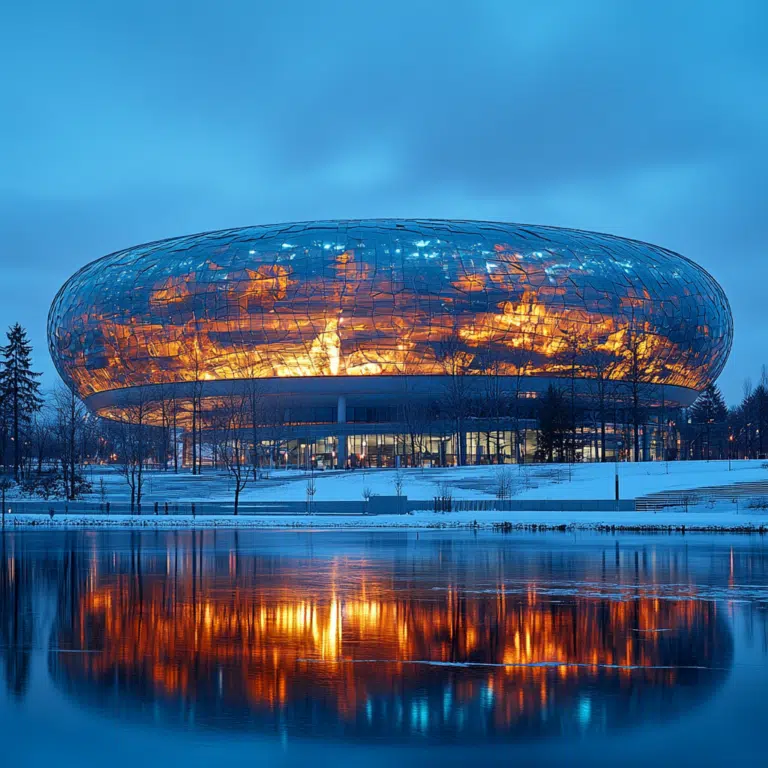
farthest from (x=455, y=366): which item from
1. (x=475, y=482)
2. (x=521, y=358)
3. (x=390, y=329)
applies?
(x=475, y=482)

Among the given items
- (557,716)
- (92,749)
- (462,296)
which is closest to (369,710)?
(557,716)

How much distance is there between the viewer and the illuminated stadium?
78.4 meters

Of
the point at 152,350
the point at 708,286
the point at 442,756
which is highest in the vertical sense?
the point at 708,286

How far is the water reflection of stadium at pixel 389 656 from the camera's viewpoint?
359 inches

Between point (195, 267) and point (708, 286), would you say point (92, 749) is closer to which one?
point (195, 267)

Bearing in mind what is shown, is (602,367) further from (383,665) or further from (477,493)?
(383,665)

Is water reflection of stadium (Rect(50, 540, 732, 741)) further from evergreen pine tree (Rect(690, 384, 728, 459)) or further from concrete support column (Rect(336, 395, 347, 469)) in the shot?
evergreen pine tree (Rect(690, 384, 728, 459))

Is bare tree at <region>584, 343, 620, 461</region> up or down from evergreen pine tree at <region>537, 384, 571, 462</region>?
up

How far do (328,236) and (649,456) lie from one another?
33390 millimetres

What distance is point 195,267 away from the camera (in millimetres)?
81062

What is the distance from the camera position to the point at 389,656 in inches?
463

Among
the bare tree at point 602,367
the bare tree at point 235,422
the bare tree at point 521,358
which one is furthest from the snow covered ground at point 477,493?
the bare tree at point 602,367

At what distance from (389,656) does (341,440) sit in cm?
7453

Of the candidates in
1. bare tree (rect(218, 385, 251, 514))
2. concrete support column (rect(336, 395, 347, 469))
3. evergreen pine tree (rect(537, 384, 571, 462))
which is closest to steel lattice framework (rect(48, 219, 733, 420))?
bare tree (rect(218, 385, 251, 514))
